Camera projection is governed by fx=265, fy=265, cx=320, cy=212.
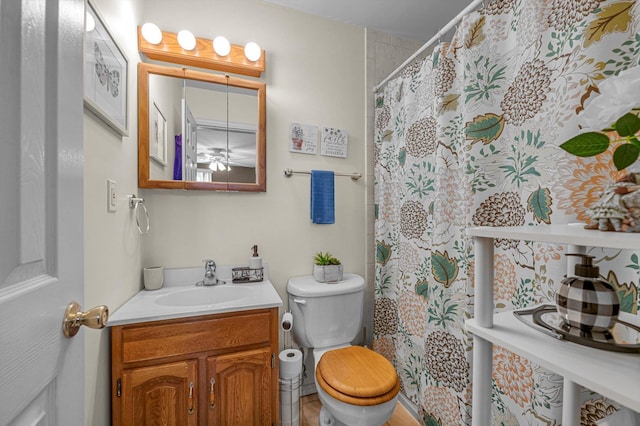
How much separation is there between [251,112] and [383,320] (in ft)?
5.19

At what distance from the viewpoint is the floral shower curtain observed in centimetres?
77

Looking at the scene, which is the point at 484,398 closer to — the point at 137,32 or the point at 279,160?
the point at 279,160

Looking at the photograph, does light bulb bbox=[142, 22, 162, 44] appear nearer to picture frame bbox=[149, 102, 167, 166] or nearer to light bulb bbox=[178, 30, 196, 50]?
light bulb bbox=[178, 30, 196, 50]

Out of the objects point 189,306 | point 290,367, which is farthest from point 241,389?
point 189,306

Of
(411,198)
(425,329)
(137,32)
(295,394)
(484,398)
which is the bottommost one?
(295,394)

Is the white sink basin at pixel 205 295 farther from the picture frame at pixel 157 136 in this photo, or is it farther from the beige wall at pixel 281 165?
the picture frame at pixel 157 136

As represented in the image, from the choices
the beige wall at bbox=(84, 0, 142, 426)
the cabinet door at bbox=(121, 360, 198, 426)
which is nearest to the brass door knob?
the beige wall at bbox=(84, 0, 142, 426)

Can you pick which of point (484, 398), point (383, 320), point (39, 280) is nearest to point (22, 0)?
point (39, 280)

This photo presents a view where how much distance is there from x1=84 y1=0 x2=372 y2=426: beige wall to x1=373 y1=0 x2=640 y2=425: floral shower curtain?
16.0 inches

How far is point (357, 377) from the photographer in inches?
46.0

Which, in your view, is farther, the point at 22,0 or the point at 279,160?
the point at 279,160

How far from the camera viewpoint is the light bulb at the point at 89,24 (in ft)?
2.74

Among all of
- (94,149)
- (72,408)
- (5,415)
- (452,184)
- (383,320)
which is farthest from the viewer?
(383,320)

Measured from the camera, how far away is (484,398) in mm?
584
